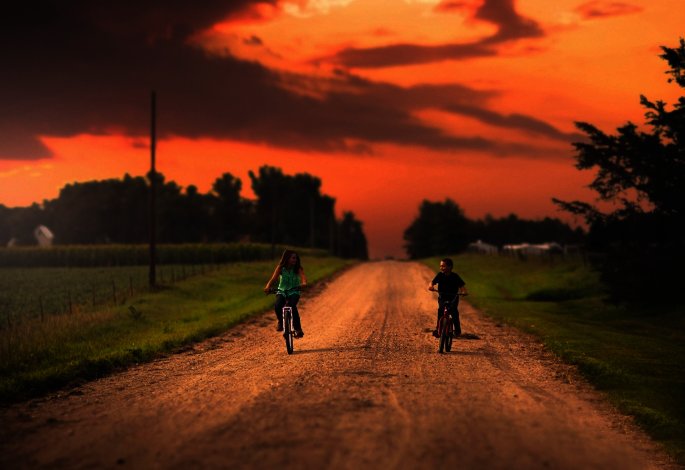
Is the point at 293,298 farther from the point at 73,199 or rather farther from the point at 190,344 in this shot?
the point at 73,199

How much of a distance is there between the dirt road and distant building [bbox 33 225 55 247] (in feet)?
510

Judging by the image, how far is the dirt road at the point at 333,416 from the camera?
7.09 meters

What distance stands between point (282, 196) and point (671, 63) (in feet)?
456

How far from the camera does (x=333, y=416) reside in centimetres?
860

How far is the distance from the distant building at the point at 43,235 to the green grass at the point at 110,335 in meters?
135

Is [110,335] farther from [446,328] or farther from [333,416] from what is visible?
[333,416]

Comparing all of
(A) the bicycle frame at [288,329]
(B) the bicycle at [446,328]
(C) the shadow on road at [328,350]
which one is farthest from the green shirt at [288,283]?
(B) the bicycle at [446,328]

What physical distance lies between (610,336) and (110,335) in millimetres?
15674

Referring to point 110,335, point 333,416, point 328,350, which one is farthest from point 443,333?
point 110,335

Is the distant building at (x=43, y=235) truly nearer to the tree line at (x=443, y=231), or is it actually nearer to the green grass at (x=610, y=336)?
the tree line at (x=443, y=231)

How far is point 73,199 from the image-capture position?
159 meters

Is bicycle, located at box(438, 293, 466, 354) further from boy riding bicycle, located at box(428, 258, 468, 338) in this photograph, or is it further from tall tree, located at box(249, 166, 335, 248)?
tall tree, located at box(249, 166, 335, 248)

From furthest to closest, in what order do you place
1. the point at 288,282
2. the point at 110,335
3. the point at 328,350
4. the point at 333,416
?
the point at 110,335 < the point at 328,350 < the point at 288,282 < the point at 333,416

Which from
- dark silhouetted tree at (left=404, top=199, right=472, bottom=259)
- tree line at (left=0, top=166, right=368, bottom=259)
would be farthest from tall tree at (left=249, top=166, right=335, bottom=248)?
dark silhouetted tree at (left=404, top=199, right=472, bottom=259)
